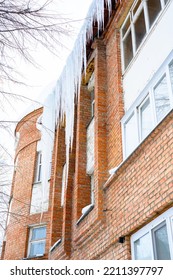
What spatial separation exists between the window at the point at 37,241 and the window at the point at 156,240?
7502mm

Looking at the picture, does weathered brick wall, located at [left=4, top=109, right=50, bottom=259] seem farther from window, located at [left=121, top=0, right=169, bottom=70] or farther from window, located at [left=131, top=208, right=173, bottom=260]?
window, located at [left=131, top=208, right=173, bottom=260]

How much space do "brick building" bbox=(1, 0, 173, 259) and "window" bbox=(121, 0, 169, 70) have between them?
2cm

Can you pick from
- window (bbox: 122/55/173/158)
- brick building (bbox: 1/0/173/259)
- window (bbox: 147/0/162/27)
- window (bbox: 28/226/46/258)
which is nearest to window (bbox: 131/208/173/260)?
brick building (bbox: 1/0/173/259)

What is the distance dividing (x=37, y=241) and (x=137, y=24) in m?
8.47

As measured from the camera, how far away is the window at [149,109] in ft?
17.4

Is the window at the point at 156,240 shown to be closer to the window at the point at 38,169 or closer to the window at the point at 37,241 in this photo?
the window at the point at 37,241

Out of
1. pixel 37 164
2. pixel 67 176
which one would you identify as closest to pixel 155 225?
pixel 67 176

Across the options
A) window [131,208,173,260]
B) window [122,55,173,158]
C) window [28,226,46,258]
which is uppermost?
window [122,55,173,158]

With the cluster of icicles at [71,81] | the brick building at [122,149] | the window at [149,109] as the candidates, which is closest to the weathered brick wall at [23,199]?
the cluster of icicles at [71,81]

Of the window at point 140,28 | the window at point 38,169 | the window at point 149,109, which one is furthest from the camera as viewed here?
the window at point 38,169

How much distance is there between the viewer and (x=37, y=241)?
12.5m

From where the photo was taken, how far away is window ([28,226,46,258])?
1223 cm

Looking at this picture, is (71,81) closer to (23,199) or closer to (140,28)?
(140,28)

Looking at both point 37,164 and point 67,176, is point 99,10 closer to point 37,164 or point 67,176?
point 67,176
